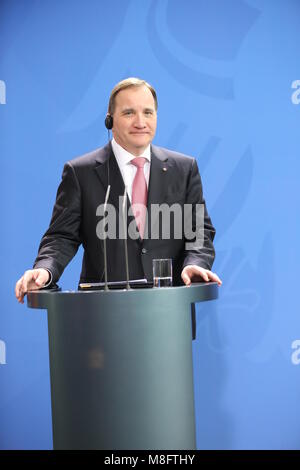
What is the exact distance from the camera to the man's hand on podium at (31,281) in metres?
2.38

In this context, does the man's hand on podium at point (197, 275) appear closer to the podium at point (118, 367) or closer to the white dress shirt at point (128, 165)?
Result: the podium at point (118, 367)

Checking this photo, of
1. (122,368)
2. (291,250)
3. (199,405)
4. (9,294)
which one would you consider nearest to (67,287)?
(9,294)

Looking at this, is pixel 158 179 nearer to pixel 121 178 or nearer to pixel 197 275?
pixel 121 178

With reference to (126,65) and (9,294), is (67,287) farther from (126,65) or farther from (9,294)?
(126,65)

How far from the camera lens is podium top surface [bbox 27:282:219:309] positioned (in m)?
2.10

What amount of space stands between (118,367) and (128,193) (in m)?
1.07

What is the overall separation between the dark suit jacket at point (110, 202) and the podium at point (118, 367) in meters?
0.75

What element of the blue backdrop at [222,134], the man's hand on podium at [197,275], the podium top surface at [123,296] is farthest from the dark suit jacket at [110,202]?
the blue backdrop at [222,134]

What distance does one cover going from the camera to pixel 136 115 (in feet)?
9.56

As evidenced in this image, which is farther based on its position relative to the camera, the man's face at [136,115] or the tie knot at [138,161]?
the tie knot at [138,161]

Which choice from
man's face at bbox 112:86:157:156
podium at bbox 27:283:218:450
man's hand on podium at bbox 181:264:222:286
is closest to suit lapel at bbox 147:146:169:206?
man's face at bbox 112:86:157:156

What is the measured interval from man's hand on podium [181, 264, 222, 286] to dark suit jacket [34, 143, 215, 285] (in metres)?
0.39

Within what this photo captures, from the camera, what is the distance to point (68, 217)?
298 centimetres

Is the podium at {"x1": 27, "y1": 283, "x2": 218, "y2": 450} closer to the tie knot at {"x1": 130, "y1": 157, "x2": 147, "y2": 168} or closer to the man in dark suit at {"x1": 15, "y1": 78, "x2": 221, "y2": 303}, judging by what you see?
the man in dark suit at {"x1": 15, "y1": 78, "x2": 221, "y2": 303}
